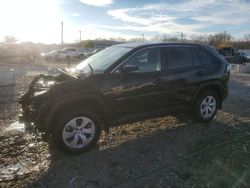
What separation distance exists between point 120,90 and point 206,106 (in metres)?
2.50

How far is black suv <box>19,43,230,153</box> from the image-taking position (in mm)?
4523

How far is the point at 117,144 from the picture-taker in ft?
17.4

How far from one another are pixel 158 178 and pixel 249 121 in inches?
158

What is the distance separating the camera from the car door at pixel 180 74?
18.5ft

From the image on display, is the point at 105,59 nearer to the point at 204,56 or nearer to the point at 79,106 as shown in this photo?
the point at 79,106

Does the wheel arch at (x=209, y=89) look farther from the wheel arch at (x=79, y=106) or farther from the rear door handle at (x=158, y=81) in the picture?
the wheel arch at (x=79, y=106)

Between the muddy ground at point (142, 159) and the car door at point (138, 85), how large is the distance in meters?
0.73

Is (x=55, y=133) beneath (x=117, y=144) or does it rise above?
above

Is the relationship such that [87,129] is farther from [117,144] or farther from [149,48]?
[149,48]

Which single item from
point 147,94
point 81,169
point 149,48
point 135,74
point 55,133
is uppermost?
point 149,48

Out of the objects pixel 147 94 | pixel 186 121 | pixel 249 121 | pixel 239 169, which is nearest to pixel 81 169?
pixel 147 94

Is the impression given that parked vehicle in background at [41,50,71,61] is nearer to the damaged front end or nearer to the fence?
the fence

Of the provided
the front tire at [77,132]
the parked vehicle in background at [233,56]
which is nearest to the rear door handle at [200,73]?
the front tire at [77,132]

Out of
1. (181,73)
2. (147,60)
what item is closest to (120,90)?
(147,60)
